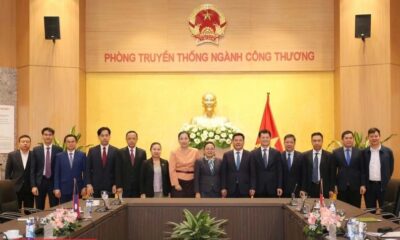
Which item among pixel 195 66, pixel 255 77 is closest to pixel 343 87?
pixel 255 77

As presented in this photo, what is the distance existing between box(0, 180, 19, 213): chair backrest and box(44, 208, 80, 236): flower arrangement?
175cm

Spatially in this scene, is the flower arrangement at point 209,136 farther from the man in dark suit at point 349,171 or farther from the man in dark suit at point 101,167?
the man in dark suit at point 349,171

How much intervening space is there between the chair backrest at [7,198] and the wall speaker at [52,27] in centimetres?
Result: 414

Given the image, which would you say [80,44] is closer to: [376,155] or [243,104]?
[243,104]

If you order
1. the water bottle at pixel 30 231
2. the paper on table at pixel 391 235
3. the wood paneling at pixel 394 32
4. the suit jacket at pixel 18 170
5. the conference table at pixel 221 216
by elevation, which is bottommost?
the conference table at pixel 221 216

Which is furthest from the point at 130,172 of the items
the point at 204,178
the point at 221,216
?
the point at 221,216

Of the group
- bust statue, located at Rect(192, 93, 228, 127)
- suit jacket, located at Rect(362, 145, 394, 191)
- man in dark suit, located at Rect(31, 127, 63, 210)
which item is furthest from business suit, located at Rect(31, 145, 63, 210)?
suit jacket, located at Rect(362, 145, 394, 191)

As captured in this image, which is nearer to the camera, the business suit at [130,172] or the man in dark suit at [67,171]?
the man in dark suit at [67,171]

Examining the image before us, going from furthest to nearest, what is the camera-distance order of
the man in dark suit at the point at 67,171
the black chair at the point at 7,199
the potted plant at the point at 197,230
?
the man in dark suit at the point at 67,171 → the black chair at the point at 7,199 → the potted plant at the point at 197,230

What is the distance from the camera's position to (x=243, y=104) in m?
10.2

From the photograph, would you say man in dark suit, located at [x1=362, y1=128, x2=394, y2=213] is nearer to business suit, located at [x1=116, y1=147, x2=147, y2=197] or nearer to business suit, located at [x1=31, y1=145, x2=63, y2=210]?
business suit, located at [x1=116, y1=147, x2=147, y2=197]

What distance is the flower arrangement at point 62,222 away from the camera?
3.70 metres

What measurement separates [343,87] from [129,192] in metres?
4.10

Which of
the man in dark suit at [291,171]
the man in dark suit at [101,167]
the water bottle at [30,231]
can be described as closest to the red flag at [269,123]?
the man in dark suit at [291,171]
